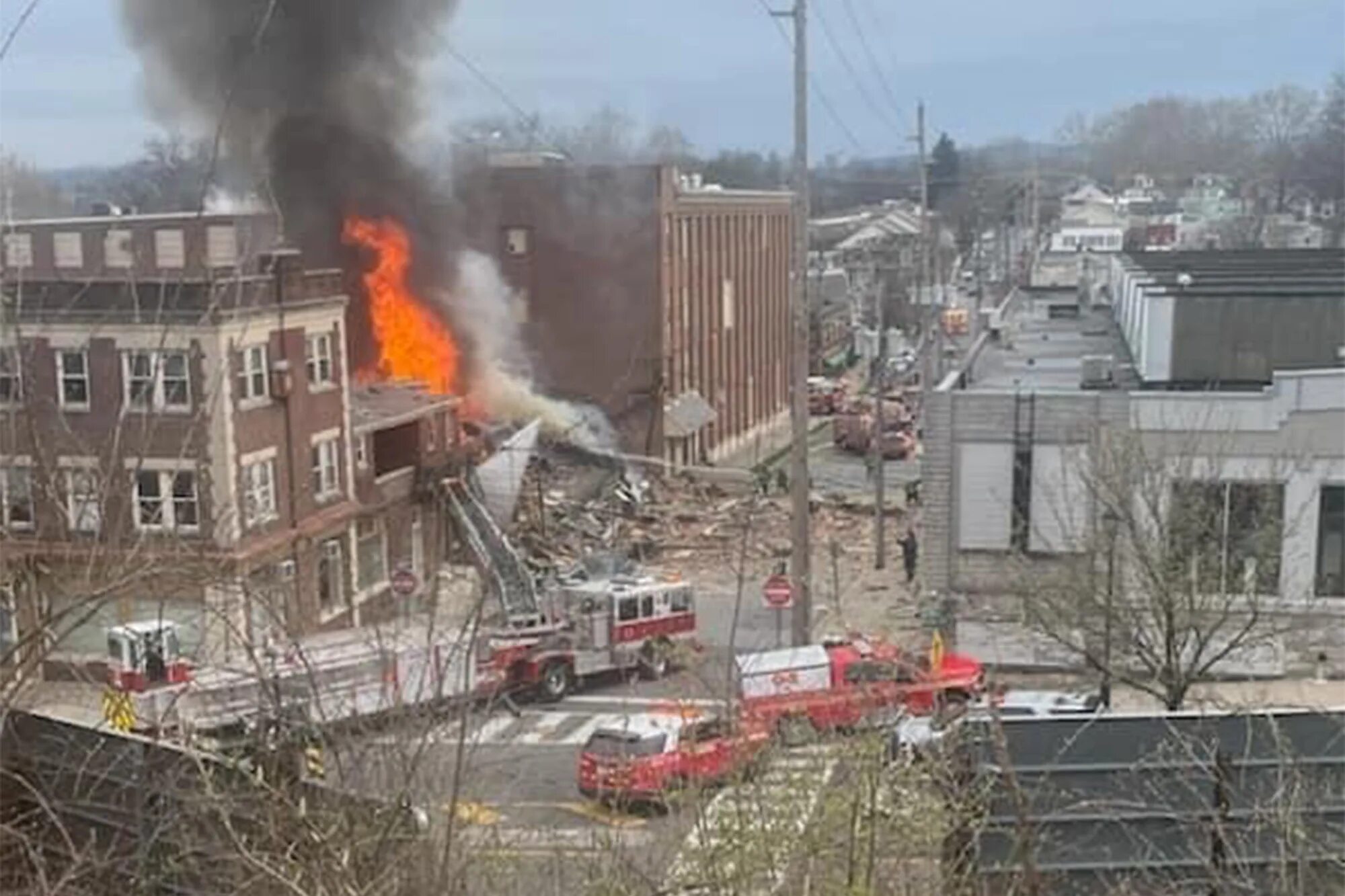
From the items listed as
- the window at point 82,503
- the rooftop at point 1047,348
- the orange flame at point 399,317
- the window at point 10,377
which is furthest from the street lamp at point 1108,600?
the orange flame at point 399,317

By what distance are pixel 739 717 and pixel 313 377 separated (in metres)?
10.9

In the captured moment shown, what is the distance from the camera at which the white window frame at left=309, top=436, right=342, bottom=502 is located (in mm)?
17312

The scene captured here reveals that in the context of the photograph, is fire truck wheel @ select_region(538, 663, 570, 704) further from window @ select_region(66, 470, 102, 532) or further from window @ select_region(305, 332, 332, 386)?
window @ select_region(66, 470, 102, 532)

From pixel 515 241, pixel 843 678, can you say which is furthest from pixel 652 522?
pixel 843 678

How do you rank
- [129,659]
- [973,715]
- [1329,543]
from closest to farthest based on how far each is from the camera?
1. [973,715]
2. [129,659]
3. [1329,543]

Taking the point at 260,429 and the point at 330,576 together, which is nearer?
the point at 260,429

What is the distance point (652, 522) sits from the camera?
887 inches

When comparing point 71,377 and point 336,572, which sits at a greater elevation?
point 71,377

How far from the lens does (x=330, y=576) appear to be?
1753cm

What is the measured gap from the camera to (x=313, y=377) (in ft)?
56.6

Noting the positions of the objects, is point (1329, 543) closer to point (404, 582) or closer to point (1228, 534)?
point (1228, 534)

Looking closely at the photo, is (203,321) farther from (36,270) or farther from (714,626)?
(36,270)

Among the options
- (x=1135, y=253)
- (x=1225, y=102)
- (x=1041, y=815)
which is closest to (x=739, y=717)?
(x=1041, y=815)

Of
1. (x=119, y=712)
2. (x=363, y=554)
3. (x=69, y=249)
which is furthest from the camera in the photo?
(x=69, y=249)
